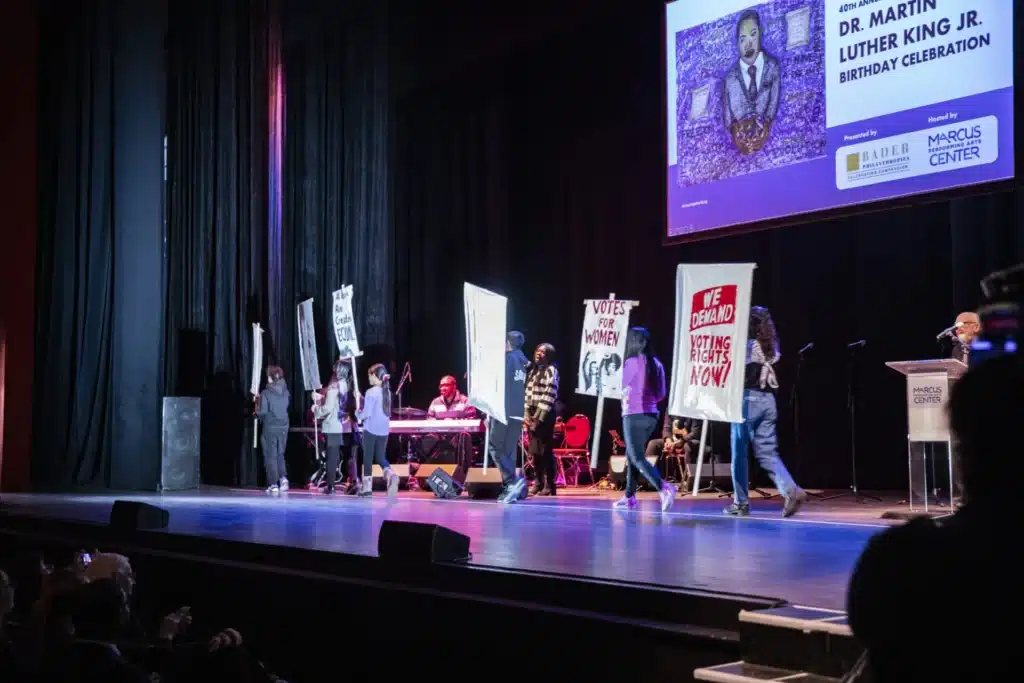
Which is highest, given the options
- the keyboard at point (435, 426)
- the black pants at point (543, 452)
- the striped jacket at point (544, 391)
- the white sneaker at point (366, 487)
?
the striped jacket at point (544, 391)

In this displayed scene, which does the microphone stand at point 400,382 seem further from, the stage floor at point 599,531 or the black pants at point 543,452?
the black pants at point 543,452

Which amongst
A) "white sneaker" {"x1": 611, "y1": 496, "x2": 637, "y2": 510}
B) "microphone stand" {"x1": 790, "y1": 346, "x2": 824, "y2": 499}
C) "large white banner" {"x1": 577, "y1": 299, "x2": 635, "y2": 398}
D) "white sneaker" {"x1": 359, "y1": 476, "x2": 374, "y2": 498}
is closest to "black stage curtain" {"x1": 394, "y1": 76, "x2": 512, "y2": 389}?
"large white banner" {"x1": 577, "y1": 299, "x2": 635, "y2": 398}

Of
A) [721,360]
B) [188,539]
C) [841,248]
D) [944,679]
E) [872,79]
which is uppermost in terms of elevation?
[872,79]

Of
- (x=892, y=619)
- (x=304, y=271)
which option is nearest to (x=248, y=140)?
(x=304, y=271)

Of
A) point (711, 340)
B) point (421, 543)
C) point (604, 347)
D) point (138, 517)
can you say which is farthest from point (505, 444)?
point (421, 543)

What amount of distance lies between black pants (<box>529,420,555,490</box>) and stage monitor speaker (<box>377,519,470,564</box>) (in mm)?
5766

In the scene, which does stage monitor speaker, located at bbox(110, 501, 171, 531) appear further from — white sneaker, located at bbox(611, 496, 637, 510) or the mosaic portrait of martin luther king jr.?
the mosaic portrait of martin luther king jr.

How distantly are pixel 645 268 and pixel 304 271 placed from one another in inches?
190

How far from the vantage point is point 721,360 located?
7582mm

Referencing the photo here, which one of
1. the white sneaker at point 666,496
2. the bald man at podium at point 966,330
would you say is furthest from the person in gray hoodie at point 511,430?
the bald man at podium at point 966,330

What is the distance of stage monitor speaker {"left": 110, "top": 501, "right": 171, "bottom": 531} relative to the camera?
269 inches

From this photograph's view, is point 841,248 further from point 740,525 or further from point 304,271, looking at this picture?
point 304,271

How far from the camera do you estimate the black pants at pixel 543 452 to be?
35.5 ft

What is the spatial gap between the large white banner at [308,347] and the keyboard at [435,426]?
1088 millimetres
